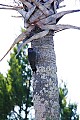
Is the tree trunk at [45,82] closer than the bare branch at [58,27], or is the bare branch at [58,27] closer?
the tree trunk at [45,82]

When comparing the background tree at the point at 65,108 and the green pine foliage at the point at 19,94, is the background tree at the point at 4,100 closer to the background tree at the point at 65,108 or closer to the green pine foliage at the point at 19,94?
the green pine foliage at the point at 19,94

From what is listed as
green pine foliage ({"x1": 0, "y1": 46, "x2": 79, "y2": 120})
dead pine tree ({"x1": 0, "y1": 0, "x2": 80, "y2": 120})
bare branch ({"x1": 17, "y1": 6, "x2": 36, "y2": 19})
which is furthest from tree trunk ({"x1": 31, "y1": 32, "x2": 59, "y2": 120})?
green pine foliage ({"x1": 0, "y1": 46, "x2": 79, "y2": 120})

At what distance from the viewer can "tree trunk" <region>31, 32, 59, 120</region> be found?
3020 millimetres

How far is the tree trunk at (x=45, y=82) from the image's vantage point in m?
3.02

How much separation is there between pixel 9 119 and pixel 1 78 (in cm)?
154

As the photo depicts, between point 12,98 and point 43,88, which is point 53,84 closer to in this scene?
point 43,88

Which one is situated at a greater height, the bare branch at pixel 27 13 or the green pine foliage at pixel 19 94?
the bare branch at pixel 27 13

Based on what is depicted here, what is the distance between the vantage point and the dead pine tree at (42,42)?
10.1 feet

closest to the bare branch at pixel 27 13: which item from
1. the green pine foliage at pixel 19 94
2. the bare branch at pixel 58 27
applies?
the bare branch at pixel 58 27

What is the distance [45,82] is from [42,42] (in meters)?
0.37

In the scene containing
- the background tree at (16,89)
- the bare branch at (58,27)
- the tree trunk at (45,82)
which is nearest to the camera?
the tree trunk at (45,82)

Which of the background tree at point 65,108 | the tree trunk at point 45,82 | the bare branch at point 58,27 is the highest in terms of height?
the bare branch at point 58,27

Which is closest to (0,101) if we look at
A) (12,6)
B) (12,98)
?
(12,98)

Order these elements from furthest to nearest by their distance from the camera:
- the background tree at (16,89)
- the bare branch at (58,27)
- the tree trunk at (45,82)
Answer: the background tree at (16,89) < the bare branch at (58,27) < the tree trunk at (45,82)
